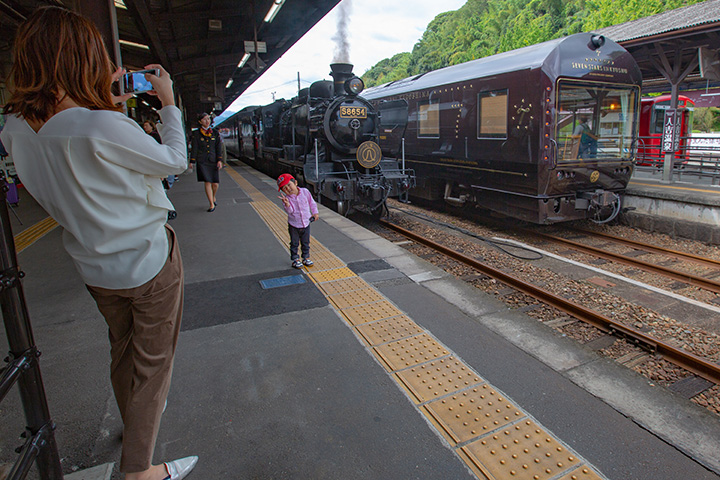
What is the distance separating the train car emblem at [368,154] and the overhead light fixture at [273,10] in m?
4.24

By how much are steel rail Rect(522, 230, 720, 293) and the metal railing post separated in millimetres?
6786

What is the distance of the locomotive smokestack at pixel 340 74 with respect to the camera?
909cm

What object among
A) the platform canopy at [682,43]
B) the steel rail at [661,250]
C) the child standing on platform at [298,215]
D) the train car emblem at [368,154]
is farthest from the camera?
the platform canopy at [682,43]

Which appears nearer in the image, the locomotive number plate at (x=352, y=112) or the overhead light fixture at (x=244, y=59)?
the locomotive number plate at (x=352, y=112)

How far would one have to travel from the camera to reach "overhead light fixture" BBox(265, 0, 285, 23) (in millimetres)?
10117

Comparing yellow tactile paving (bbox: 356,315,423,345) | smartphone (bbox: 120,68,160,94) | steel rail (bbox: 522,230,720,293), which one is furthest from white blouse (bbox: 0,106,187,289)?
steel rail (bbox: 522,230,720,293)

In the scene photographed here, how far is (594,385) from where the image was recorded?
2.93m

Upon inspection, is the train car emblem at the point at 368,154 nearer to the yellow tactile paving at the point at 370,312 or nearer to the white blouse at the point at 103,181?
the yellow tactile paving at the point at 370,312

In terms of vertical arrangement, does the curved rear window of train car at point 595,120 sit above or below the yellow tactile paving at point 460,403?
above

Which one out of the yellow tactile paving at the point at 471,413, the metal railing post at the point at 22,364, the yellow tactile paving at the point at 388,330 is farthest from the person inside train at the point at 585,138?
the metal railing post at the point at 22,364

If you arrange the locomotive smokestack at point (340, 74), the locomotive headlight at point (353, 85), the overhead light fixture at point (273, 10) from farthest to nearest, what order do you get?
the overhead light fixture at point (273, 10)
the locomotive smokestack at point (340, 74)
the locomotive headlight at point (353, 85)

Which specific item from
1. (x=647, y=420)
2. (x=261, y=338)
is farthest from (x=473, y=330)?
(x=261, y=338)

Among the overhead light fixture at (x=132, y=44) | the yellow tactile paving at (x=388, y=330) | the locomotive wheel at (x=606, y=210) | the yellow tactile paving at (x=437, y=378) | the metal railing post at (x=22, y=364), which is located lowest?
the yellow tactile paving at (x=437, y=378)

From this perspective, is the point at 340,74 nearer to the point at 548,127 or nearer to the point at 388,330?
the point at 548,127
